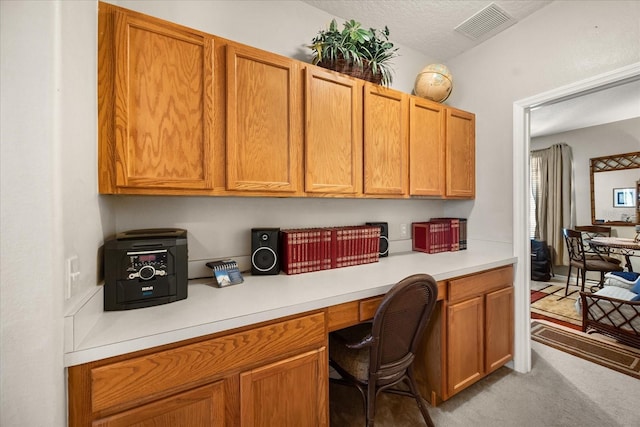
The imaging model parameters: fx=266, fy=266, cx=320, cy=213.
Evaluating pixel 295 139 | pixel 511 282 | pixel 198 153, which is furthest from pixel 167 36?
pixel 511 282

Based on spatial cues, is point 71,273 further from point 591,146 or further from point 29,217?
point 591,146

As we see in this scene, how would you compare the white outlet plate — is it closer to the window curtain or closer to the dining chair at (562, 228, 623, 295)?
the dining chair at (562, 228, 623, 295)

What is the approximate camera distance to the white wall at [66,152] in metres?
0.71

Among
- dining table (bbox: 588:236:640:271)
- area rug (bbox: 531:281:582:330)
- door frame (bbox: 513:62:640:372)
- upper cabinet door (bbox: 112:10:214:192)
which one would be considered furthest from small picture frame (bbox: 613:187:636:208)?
upper cabinet door (bbox: 112:10:214:192)

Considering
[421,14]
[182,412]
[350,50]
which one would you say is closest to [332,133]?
[350,50]

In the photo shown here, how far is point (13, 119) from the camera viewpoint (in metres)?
0.72

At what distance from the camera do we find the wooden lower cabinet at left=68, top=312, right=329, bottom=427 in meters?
0.84

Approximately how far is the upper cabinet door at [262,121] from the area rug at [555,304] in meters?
3.53

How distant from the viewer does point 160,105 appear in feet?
4.00

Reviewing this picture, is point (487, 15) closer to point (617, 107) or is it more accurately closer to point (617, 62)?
point (617, 62)

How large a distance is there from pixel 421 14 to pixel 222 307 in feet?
8.03

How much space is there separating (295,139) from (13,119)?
3.58ft

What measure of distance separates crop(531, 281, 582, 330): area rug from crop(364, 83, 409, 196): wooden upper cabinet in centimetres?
272

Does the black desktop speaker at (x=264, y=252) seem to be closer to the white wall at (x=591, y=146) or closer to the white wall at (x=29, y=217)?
the white wall at (x=29, y=217)
